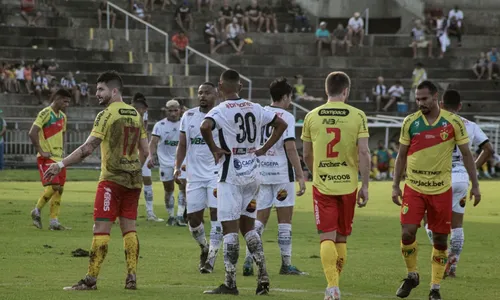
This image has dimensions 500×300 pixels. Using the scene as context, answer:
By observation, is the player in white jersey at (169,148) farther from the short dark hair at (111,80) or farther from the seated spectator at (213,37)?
the seated spectator at (213,37)

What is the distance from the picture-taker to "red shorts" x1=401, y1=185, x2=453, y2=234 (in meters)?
12.3

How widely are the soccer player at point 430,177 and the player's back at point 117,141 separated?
2.98 meters

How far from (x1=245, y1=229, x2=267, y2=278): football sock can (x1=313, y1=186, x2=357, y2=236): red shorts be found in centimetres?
79

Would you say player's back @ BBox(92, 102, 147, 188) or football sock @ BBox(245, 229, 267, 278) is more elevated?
player's back @ BBox(92, 102, 147, 188)

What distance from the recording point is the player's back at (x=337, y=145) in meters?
11.8

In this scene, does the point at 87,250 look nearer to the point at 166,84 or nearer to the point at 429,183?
the point at 429,183

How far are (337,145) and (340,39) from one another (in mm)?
41518

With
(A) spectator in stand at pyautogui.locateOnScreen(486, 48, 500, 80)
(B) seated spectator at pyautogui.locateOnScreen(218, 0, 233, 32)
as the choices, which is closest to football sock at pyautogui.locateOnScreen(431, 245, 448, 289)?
(B) seated spectator at pyautogui.locateOnScreen(218, 0, 233, 32)

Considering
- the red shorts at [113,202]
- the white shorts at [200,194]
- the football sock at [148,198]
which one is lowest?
the football sock at [148,198]

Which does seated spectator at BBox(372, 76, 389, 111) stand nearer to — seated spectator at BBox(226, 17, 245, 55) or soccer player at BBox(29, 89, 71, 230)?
seated spectator at BBox(226, 17, 245, 55)

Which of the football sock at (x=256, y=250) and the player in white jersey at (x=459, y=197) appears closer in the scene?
the football sock at (x=256, y=250)

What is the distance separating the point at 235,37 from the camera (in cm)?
5109

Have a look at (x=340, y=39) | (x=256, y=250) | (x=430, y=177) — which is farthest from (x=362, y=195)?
(x=340, y=39)

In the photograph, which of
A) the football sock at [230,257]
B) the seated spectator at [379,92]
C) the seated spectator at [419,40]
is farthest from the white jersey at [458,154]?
the seated spectator at [419,40]
